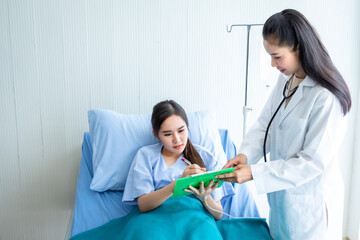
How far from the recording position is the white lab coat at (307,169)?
1082 millimetres

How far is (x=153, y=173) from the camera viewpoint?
60.5 inches

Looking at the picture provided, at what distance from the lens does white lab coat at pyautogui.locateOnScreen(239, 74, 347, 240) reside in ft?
3.55

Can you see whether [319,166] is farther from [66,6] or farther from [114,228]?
[66,6]

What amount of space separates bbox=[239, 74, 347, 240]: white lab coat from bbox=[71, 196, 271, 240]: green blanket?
183mm

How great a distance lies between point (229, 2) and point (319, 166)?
4.62ft

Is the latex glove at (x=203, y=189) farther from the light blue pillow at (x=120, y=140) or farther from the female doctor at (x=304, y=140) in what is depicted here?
the light blue pillow at (x=120, y=140)

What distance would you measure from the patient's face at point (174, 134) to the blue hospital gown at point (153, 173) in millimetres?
93

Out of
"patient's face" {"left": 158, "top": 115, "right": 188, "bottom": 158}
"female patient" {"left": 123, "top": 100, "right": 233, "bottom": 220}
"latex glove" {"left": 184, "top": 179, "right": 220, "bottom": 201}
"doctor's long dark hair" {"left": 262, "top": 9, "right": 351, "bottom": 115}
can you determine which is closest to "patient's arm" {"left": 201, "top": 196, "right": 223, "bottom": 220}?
"female patient" {"left": 123, "top": 100, "right": 233, "bottom": 220}

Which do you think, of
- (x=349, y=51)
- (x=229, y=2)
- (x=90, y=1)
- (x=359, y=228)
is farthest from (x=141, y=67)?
(x=359, y=228)

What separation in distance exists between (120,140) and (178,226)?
2.23 feet

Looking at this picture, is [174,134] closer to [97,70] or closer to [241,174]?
[241,174]

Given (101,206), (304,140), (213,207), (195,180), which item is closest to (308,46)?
(304,140)

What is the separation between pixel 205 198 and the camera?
1334 mm

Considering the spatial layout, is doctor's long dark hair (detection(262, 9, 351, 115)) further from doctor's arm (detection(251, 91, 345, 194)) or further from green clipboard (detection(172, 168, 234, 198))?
green clipboard (detection(172, 168, 234, 198))
